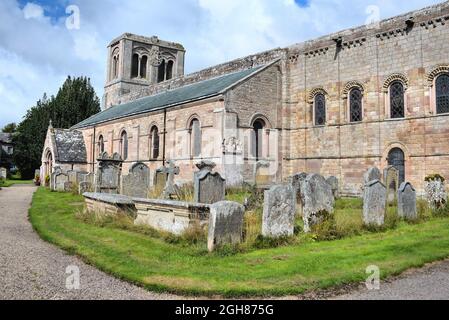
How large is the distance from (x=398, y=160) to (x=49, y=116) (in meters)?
43.4

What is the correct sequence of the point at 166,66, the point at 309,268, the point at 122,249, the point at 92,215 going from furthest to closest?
the point at 166,66
the point at 92,215
the point at 122,249
the point at 309,268

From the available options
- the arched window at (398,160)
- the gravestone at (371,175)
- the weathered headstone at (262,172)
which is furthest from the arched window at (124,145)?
the gravestone at (371,175)

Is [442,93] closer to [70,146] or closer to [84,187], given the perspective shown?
[84,187]

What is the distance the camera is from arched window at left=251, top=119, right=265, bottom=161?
21.6 m

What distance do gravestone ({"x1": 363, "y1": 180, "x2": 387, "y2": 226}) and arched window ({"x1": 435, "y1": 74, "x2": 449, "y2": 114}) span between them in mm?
9122

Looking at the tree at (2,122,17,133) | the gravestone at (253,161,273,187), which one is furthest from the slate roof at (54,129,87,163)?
the tree at (2,122,17,133)

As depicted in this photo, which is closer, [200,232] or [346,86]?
[200,232]

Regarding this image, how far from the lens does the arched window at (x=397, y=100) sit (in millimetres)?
18578

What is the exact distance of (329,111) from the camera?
2109cm

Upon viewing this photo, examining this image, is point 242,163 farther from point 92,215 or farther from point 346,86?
point 92,215

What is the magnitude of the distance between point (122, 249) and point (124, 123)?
23.6 metres

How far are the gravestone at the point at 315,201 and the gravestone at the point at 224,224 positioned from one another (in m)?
2.11
